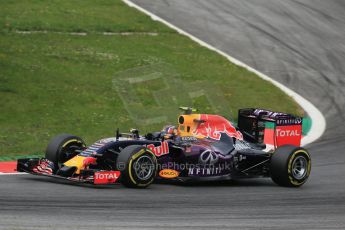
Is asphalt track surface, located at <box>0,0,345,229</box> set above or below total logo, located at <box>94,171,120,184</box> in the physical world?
below

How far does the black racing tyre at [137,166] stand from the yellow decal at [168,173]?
1.59ft

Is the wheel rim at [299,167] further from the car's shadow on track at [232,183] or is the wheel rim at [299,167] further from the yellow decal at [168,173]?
the yellow decal at [168,173]

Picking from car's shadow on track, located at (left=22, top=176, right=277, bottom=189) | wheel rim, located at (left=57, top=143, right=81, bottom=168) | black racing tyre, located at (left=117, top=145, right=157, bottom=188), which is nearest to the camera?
black racing tyre, located at (left=117, top=145, right=157, bottom=188)

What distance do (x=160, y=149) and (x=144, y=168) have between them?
0.80 meters

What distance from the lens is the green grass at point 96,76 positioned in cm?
2230

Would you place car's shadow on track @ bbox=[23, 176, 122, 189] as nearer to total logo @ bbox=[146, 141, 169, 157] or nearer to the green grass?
total logo @ bbox=[146, 141, 169, 157]

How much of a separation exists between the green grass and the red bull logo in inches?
38.9

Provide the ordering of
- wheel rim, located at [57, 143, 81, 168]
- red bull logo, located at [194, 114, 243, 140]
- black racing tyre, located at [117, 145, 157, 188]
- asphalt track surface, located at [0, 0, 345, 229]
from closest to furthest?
asphalt track surface, located at [0, 0, 345, 229] < black racing tyre, located at [117, 145, 157, 188] < wheel rim, located at [57, 143, 81, 168] < red bull logo, located at [194, 114, 243, 140]

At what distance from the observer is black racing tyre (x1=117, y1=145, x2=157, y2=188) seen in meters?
14.7

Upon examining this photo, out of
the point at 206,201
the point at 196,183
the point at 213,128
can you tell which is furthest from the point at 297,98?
the point at 206,201

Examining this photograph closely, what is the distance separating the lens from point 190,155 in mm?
15805

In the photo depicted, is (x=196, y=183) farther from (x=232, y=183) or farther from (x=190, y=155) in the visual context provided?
(x=190, y=155)

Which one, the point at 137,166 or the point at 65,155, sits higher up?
the point at 65,155

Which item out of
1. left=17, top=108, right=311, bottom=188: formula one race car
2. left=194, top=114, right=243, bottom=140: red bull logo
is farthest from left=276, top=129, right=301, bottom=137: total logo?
left=194, top=114, right=243, bottom=140: red bull logo
